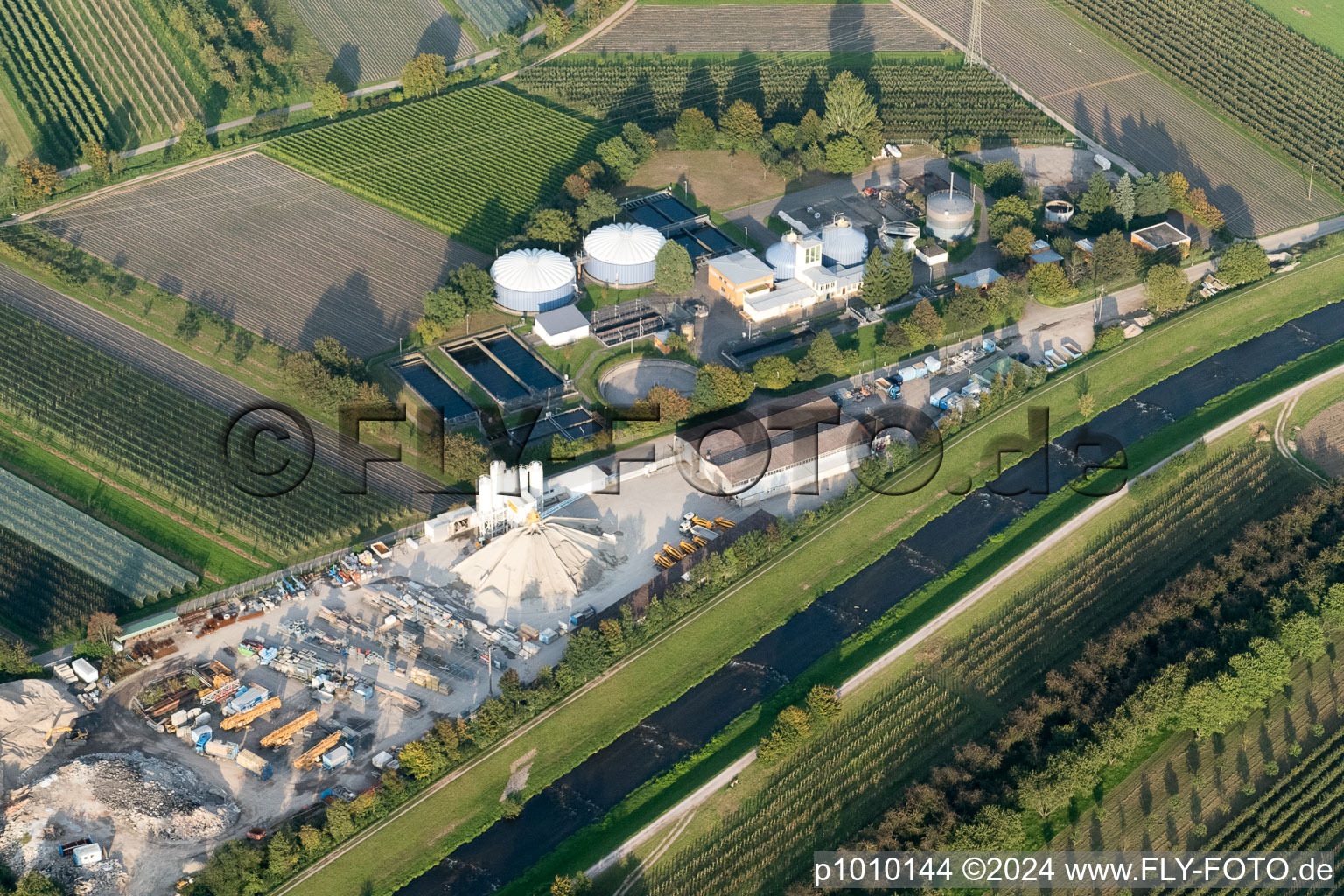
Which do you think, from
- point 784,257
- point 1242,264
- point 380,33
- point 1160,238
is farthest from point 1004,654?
point 380,33

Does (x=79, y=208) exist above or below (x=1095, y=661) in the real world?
above

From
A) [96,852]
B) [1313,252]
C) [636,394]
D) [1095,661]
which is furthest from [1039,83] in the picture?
[96,852]

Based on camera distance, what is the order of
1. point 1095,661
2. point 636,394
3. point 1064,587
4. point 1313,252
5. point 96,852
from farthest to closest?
1. point 1313,252
2. point 636,394
3. point 1064,587
4. point 1095,661
5. point 96,852

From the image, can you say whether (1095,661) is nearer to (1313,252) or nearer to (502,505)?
(502,505)

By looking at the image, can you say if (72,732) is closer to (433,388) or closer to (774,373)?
(433,388)

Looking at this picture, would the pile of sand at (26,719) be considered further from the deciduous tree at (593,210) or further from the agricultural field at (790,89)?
the agricultural field at (790,89)

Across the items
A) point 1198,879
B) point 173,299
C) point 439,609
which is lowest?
point 1198,879

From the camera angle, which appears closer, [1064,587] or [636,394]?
[1064,587]
